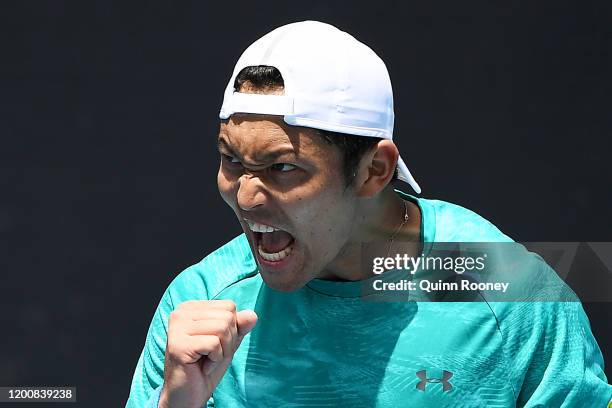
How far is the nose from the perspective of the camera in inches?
101

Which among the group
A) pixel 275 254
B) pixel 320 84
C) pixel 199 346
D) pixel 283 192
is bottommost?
pixel 199 346

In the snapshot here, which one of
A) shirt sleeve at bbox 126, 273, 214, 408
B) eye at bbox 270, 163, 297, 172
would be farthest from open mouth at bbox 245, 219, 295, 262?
shirt sleeve at bbox 126, 273, 214, 408

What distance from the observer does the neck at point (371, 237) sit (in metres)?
2.74

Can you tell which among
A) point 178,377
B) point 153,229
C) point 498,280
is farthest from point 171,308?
point 153,229

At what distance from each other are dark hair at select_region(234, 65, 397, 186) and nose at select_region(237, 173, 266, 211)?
0.14 metres

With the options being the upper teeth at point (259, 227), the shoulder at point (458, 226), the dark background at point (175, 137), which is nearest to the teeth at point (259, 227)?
the upper teeth at point (259, 227)

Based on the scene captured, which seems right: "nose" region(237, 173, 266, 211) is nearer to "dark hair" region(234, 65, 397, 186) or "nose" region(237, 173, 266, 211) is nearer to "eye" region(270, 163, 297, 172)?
"eye" region(270, 163, 297, 172)

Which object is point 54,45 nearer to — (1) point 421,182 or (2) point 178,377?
(1) point 421,182

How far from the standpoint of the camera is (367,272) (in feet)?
9.08

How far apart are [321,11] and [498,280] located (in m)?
1.48

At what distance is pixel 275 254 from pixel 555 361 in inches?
20.7

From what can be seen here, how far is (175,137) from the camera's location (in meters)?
4.18

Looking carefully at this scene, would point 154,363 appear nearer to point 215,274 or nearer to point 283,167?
point 215,274

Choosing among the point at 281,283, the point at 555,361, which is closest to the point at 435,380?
the point at 555,361
